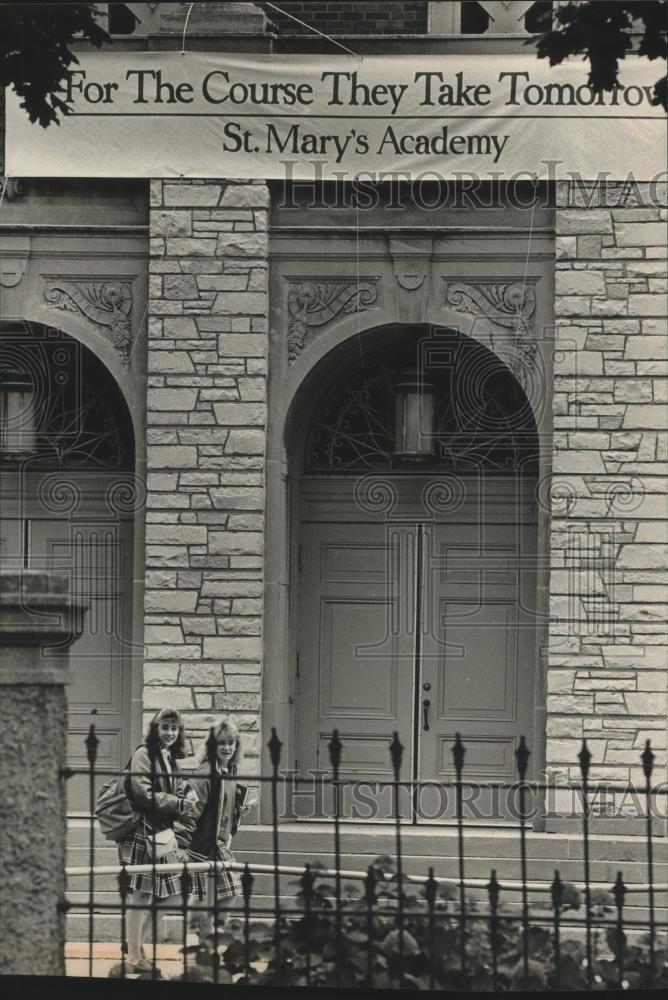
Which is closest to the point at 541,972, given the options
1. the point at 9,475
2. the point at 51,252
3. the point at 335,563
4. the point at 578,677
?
the point at 578,677

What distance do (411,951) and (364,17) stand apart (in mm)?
3593

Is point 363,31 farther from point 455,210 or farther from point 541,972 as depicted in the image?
point 541,972

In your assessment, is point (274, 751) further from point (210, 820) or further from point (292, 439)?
point (292, 439)

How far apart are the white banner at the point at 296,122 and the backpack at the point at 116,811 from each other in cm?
241

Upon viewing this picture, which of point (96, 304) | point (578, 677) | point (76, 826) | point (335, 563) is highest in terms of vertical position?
point (96, 304)

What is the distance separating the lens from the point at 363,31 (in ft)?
22.4

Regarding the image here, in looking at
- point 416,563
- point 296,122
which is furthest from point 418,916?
point 296,122

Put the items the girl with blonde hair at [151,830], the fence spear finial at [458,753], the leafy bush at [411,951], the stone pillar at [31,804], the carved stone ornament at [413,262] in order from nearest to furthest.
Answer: the stone pillar at [31,804]
the leafy bush at [411,951]
the girl with blonde hair at [151,830]
the fence spear finial at [458,753]
the carved stone ornament at [413,262]

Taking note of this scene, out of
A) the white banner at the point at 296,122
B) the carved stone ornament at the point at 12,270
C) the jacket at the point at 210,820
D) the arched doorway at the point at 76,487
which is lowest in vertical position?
the jacket at the point at 210,820

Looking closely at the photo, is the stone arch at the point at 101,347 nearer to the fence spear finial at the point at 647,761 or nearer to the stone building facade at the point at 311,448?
the stone building facade at the point at 311,448

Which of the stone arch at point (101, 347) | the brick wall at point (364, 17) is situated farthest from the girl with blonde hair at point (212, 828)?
the brick wall at point (364, 17)

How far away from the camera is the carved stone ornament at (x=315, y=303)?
690cm

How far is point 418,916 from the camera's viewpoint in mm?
6395

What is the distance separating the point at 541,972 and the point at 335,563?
173 cm
